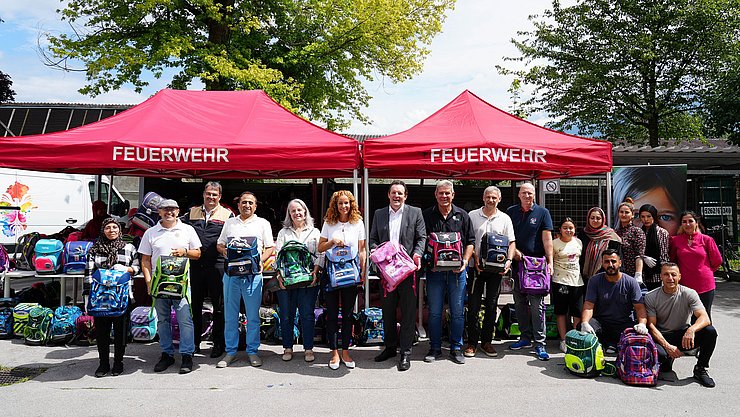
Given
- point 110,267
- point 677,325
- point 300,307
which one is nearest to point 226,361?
point 300,307

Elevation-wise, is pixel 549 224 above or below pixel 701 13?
below

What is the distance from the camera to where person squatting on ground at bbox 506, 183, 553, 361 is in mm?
→ 5492

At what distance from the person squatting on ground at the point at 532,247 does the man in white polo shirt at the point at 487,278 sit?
0.19 meters

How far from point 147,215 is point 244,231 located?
2587 millimetres

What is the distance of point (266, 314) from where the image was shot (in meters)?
6.12

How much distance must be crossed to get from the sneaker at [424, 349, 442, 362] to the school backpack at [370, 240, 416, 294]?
896 mm

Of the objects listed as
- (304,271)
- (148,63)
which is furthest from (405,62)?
(304,271)

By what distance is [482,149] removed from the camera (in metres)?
5.93

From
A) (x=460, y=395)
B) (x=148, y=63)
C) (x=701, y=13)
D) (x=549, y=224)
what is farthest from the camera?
(x=701, y=13)

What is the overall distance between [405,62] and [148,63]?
676 centimetres

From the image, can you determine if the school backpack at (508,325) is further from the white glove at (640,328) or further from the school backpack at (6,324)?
the school backpack at (6,324)

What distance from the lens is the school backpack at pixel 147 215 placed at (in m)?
6.89

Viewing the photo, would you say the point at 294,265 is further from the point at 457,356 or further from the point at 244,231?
the point at 457,356

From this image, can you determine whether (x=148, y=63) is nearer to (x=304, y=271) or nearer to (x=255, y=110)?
(x=255, y=110)
